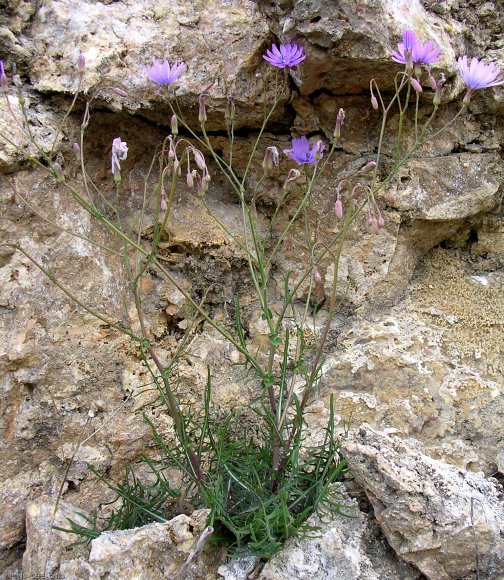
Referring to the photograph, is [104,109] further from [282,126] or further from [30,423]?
[30,423]

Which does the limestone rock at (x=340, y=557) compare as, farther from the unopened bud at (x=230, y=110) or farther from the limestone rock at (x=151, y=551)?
the unopened bud at (x=230, y=110)

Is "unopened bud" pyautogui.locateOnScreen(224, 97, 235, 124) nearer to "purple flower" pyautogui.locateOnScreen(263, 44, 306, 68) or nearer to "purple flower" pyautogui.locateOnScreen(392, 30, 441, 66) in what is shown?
"purple flower" pyautogui.locateOnScreen(263, 44, 306, 68)

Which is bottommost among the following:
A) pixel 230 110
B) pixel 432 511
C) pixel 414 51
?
pixel 432 511

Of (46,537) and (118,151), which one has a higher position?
(118,151)

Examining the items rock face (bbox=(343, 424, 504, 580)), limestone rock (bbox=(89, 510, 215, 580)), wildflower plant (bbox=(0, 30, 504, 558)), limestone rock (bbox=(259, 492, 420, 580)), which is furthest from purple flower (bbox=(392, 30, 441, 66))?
limestone rock (bbox=(89, 510, 215, 580))

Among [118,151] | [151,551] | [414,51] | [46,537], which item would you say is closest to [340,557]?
[151,551]

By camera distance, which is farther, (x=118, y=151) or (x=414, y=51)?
(x=414, y=51)

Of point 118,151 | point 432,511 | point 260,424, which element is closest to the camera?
point 118,151

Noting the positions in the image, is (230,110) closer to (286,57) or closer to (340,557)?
(286,57)

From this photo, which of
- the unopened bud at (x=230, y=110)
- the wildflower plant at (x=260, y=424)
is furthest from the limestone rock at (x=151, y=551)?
the unopened bud at (x=230, y=110)
